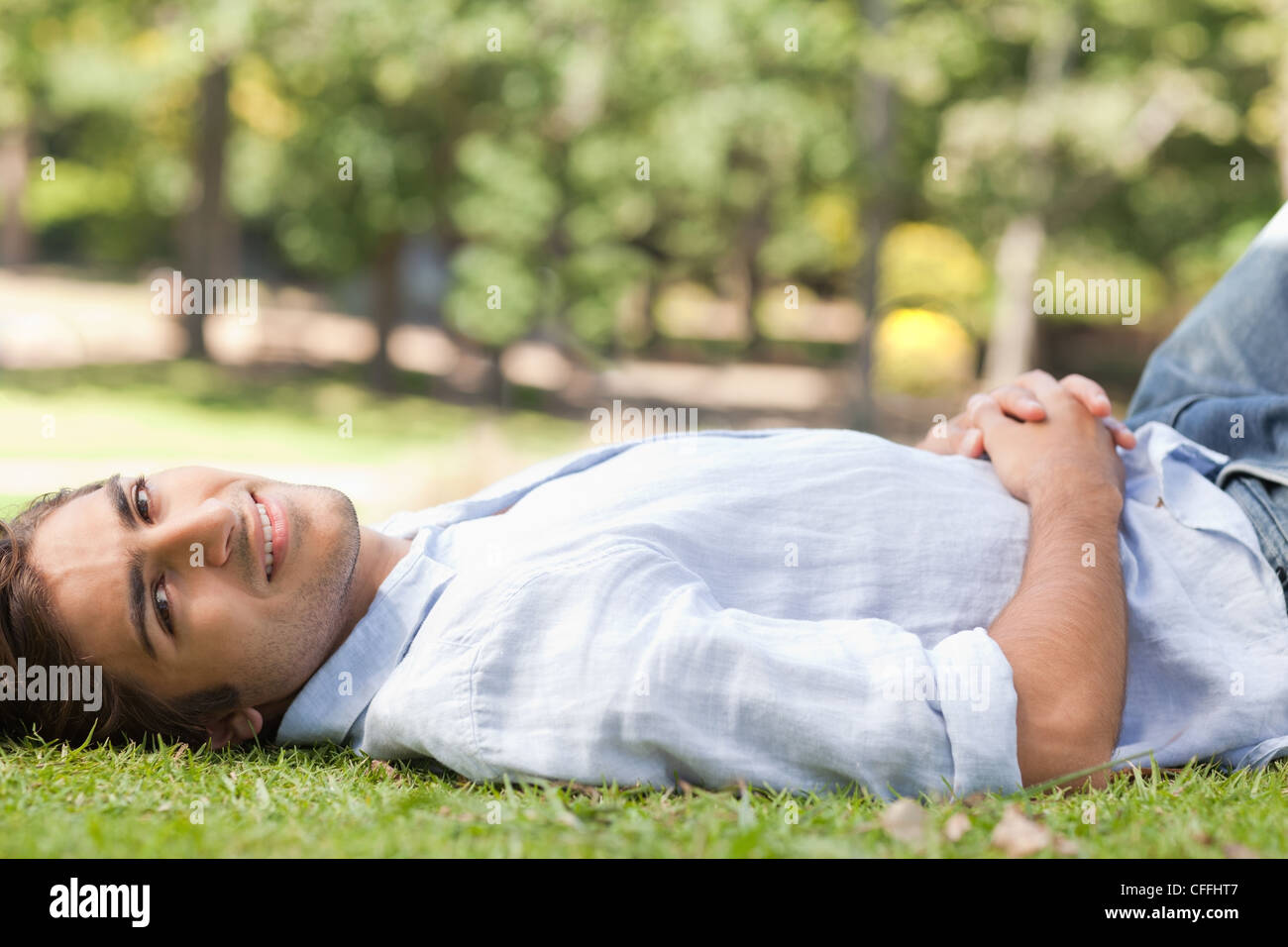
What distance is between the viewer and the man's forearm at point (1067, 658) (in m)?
2.33

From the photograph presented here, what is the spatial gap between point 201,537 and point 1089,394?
2148 millimetres

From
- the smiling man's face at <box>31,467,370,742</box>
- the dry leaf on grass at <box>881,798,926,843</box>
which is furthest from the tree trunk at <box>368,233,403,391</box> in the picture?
the dry leaf on grass at <box>881,798,926,843</box>

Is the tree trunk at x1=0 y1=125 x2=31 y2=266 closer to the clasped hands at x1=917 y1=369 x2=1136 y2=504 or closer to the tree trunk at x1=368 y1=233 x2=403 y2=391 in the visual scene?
the tree trunk at x1=368 y1=233 x2=403 y2=391

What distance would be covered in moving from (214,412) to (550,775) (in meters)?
16.1

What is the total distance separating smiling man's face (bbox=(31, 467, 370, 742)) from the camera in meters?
2.67

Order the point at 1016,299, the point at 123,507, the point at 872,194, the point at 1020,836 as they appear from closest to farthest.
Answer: the point at 1020,836 < the point at 123,507 < the point at 872,194 < the point at 1016,299

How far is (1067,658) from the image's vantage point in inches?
92.8

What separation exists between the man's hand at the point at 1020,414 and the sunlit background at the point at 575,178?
29.4 ft

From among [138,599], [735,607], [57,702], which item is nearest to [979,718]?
[735,607]

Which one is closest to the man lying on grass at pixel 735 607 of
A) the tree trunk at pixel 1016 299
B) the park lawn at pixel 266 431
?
the park lawn at pixel 266 431

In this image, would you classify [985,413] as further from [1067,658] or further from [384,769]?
[384,769]

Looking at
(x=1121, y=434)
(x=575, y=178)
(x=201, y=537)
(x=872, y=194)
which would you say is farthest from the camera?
(x=575, y=178)

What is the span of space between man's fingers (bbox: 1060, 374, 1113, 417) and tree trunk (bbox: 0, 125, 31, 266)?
94.3 ft

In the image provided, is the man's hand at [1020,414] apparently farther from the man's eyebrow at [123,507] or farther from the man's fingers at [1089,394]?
the man's eyebrow at [123,507]
